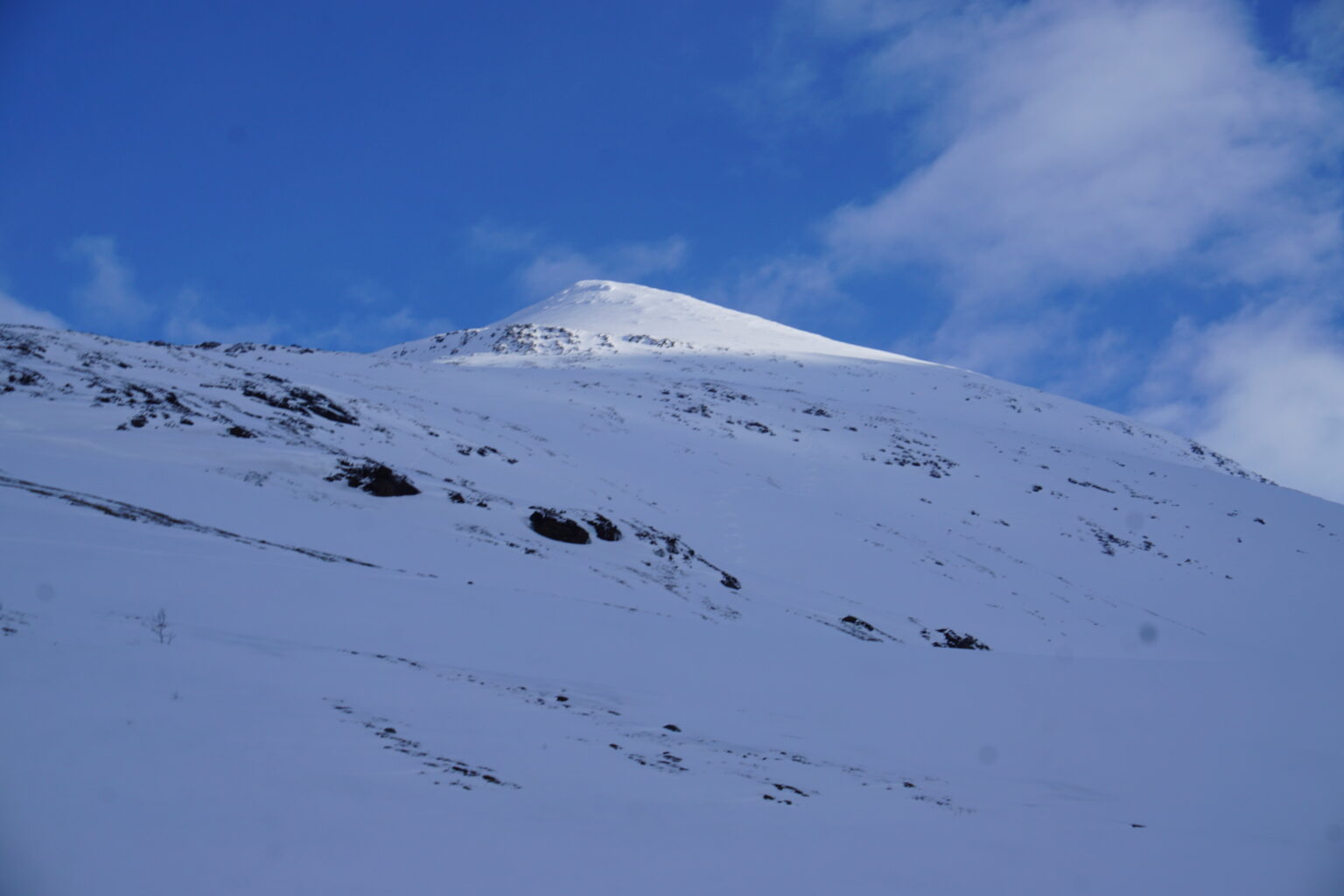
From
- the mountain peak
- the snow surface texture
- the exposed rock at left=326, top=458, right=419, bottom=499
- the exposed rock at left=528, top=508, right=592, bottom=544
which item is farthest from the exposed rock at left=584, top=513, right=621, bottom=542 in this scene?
the mountain peak

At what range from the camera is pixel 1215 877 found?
16.0 ft

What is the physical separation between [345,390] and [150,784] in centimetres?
2660

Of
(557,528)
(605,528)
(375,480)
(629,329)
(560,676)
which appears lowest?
(560,676)

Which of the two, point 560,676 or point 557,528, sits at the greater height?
point 557,528

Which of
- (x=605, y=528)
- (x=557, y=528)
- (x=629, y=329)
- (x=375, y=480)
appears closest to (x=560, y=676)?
(x=557, y=528)

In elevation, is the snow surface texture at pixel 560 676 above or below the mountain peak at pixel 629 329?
below

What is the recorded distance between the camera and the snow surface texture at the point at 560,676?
394cm

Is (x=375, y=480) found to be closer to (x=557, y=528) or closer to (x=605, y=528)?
(x=557, y=528)

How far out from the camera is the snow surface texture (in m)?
3.94

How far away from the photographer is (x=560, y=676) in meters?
8.77

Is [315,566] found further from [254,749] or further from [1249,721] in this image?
[1249,721]

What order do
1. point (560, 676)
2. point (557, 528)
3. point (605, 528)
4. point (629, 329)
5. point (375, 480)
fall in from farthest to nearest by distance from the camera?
1. point (629, 329)
2. point (605, 528)
3. point (557, 528)
4. point (375, 480)
5. point (560, 676)

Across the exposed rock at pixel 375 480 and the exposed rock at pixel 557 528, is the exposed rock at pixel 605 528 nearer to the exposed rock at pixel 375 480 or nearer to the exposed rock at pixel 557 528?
the exposed rock at pixel 557 528

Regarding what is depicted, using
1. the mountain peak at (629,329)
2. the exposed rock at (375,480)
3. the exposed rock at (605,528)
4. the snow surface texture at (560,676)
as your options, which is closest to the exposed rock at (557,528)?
the snow surface texture at (560,676)
